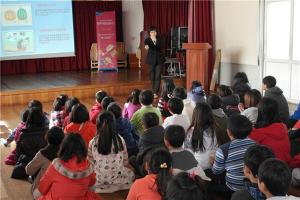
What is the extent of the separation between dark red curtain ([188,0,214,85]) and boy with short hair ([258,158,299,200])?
20.8 ft

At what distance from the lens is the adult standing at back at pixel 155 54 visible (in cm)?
680

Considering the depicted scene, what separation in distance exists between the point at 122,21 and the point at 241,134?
32.7 ft

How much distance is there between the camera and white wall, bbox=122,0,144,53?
10789 mm

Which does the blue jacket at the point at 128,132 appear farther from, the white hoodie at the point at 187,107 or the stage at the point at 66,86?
the stage at the point at 66,86

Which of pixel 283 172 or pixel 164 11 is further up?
pixel 164 11

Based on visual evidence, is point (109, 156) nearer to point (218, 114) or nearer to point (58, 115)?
point (218, 114)

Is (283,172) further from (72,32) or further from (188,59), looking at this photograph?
(72,32)

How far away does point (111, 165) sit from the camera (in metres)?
2.98

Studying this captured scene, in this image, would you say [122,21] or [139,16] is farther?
[122,21]

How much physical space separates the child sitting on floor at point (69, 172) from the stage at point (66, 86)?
16.9ft

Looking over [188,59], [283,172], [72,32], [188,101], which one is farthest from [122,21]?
[283,172]

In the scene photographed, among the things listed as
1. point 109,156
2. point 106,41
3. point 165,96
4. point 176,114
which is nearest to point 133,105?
point 165,96

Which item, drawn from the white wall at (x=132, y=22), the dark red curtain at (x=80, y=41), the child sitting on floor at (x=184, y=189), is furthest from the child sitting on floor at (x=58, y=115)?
the dark red curtain at (x=80, y=41)

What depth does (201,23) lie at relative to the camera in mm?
7797
